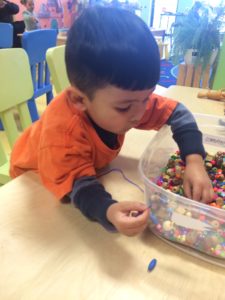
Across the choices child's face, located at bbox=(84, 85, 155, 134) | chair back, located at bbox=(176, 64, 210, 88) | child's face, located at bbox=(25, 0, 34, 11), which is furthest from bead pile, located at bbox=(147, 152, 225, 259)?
child's face, located at bbox=(25, 0, 34, 11)

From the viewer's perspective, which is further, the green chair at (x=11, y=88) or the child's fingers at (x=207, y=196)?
the green chair at (x=11, y=88)

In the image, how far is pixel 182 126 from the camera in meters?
0.66

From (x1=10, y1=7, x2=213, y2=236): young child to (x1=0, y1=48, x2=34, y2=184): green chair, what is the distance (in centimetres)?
34

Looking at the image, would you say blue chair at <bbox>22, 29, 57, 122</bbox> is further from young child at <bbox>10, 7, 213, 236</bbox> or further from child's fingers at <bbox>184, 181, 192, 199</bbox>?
child's fingers at <bbox>184, 181, 192, 199</bbox>

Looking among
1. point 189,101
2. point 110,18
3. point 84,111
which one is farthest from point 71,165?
point 189,101

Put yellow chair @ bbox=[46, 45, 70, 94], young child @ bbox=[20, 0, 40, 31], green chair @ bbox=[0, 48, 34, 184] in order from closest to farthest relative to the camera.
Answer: green chair @ bbox=[0, 48, 34, 184] → yellow chair @ bbox=[46, 45, 70, 94] → young child @ bbox=[20, 0, 40, 31]

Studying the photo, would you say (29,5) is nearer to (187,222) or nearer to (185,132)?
(185,132)

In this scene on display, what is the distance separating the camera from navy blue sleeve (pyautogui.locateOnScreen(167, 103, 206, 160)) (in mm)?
609

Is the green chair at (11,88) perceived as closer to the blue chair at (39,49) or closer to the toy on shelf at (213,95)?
the toy on shelf at (213,95)

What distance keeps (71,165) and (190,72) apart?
1345 millimetres

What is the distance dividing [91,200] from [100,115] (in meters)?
0.15

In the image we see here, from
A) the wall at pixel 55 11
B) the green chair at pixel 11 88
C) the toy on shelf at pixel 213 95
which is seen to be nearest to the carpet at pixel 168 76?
the wall at pixel 55 11

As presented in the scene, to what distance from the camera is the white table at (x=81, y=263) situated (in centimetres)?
37

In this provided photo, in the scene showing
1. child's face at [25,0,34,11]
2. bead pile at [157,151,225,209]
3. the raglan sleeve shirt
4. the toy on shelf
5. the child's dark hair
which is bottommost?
the toy on shelf
